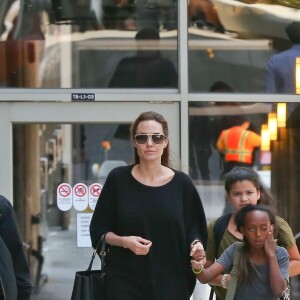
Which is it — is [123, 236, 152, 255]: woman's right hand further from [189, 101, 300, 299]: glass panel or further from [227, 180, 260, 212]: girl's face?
[189, 101, 300, 299]: glass panel

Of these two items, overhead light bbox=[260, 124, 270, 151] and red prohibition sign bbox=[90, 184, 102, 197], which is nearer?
red prohibition sign bbox=[90, 184, 102, 197]

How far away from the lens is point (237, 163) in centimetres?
722

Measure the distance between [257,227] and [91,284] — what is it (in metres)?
0.94

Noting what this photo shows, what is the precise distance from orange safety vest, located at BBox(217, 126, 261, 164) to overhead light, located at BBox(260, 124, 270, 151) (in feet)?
0.11

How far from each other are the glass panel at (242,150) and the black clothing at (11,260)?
256cm

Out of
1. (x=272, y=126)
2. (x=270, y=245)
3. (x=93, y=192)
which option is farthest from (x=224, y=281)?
(x=272, y=126)

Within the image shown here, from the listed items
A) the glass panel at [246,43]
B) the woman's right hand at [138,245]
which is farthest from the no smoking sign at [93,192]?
the woman's right hand at [138,245]

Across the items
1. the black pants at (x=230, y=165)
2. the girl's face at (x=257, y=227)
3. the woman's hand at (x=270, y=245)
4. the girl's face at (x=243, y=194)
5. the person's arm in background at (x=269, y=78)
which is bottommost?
the woman's hand at (x=270, y=245)

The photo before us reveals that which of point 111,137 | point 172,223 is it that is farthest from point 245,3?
point 172,223

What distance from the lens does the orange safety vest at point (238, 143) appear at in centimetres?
717

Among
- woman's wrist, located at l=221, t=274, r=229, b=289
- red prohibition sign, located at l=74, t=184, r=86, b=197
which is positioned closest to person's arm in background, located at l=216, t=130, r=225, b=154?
red prohibition sign, located at l=74, t=184, r=86, b=197

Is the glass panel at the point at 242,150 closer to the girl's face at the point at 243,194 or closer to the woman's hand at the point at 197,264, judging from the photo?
the girl's face at the point at 243,194

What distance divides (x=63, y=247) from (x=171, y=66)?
167 centimetres

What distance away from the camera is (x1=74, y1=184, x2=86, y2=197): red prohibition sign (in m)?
7.05
